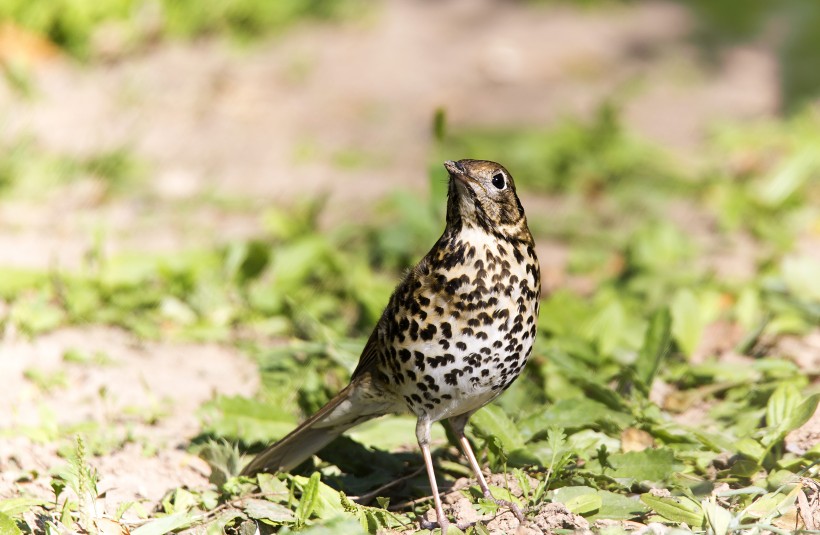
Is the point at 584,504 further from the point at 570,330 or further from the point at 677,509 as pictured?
the point at 570,330

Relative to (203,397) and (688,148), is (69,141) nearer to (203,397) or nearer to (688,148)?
(203,397)

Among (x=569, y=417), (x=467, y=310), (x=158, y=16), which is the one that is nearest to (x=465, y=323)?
(x=467, y=310)

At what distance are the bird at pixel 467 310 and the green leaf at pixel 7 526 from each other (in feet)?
4.34

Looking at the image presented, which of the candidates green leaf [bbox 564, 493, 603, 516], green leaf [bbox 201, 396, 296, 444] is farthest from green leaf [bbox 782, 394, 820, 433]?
green leaf [bbox 201, 396, 296, 444]

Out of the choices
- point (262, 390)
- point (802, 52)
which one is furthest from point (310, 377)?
point (802, 52)

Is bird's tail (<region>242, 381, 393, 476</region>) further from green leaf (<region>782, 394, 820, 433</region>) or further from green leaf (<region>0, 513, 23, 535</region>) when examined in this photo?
green leaf (<region>782, 394, 820, 433</region>)

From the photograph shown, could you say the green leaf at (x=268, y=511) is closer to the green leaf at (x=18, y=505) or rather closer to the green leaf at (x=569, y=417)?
the green leaf at (x=18, y=505)

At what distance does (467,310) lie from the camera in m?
3.54

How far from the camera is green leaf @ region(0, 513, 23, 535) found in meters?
3.39

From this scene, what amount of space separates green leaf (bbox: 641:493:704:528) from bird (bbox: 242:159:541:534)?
45cm

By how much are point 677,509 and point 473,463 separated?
0.76 metres

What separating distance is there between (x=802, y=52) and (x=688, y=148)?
3.98m

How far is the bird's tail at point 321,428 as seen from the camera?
12.8 ft

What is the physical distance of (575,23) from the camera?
12125mm
